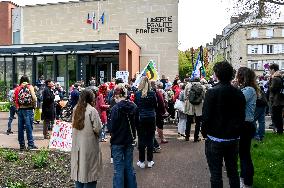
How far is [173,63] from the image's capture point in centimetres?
3331

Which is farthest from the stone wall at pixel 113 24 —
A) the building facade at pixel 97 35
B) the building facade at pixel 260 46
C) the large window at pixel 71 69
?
the building facade at pixel 260 46

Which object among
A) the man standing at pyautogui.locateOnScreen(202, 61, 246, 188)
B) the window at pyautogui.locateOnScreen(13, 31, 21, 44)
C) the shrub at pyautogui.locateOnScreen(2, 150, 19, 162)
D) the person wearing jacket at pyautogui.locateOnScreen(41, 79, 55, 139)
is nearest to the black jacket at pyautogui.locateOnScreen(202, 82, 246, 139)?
the man standing at pyautogui.locateOnScreen(202, 61, 246, 188)

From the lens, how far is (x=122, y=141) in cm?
669

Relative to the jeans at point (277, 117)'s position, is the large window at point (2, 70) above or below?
above

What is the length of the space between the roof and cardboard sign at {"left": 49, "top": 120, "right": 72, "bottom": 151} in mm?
19479

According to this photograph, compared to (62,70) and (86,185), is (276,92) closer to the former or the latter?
(86,185)

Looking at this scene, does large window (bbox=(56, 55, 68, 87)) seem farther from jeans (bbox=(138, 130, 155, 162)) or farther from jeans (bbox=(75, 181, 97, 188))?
jeans (bbox=(75, 181, 97, 188))

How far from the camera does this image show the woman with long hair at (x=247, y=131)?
670 centimetres

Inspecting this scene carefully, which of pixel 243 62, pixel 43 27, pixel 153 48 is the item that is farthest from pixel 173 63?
pixel 243 62

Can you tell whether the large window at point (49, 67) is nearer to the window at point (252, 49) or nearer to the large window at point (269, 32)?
the window at point (252, 49)

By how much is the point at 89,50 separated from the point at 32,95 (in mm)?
18935

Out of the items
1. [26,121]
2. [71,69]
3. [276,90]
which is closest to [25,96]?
[26,121]

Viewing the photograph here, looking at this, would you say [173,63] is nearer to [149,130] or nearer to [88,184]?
[149,130]

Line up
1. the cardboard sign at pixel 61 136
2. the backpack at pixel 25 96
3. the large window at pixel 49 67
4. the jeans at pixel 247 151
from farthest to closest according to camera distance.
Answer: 1. the large window at pixel 49 67
2. the backpack at pixel 25 96
3. the cardboard sign at pixel 61 136
4. the jeans at pixel 247 151
